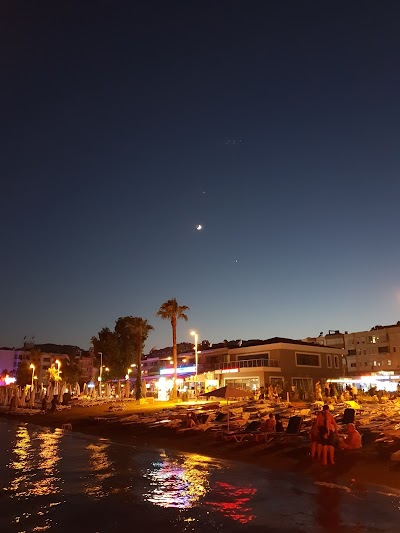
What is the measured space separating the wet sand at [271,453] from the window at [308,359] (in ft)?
103

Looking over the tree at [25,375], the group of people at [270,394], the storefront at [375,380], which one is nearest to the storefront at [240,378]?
the storefront at [375,380]

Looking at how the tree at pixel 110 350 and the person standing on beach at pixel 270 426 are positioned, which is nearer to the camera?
the person standing on beach at pixel 270 426

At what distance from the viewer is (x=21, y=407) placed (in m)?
51.2

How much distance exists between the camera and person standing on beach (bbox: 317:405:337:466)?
48.0ft

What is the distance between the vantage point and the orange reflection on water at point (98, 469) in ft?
36.6

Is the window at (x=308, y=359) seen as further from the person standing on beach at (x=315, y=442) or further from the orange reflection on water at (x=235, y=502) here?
the orange reflection on water at (x=235, y=502)

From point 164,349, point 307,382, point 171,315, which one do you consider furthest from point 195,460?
point 164,349

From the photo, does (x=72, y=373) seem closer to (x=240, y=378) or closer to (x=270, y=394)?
(x=240, y=378)

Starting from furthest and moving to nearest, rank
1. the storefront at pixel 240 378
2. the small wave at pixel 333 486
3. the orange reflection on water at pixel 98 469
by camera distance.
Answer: the storefront at pixel 240 378 → the small wave at pixel 333 486 → the orange reflection on water at pixel 98 469

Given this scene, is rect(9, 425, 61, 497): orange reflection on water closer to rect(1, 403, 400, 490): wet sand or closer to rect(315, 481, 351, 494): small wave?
rect(1, 403, 400, 490): wet sand

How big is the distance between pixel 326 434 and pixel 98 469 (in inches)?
285

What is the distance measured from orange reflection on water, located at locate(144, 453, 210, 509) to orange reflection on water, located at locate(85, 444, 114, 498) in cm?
115

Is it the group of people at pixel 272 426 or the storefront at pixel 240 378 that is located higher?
the storefront at pixel 240 378

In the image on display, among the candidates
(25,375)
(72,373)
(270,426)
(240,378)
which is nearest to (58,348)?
(25,375)
